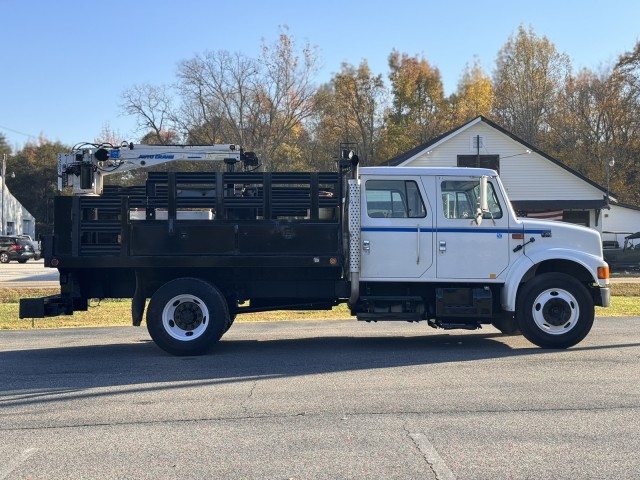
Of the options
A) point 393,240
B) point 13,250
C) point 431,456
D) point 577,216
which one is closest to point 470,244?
point 393,240

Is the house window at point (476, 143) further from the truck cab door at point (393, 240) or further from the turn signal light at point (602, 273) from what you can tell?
the truck cab door at point (393, 240)

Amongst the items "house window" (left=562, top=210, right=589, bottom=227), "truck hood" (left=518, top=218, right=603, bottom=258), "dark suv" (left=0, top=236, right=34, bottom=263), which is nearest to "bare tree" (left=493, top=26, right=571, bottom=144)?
"house window" (left=562, top=210, right=589, bottom=227)

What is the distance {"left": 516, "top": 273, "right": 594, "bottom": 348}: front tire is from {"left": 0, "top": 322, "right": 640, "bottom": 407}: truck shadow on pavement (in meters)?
0.24

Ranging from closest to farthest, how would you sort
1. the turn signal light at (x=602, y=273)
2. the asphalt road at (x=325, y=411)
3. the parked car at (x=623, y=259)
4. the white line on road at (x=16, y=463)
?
1. the white line on road at (x=16, y=463)
2. the asphalt road at (x=325, y=411)
3. the turn signal light at (x=602, y=273)
4. the parked car at (x=623, y=259)

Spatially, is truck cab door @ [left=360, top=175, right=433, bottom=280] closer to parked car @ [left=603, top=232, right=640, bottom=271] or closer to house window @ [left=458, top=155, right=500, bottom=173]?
parked car @ [left=603, top=232, right=640, bottom=271]

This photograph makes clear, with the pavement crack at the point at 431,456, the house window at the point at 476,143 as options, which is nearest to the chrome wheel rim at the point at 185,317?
the pavement crack at the point at 431,456

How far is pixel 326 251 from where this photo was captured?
945 centimetres

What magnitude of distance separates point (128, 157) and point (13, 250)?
36491mm

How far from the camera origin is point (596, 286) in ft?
32.3

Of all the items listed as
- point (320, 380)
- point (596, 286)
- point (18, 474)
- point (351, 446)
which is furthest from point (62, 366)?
point (596, 286)

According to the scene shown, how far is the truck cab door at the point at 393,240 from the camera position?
9.60 meters

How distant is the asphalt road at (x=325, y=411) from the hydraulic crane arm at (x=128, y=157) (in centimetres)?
261

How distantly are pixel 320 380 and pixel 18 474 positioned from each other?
3.63 m

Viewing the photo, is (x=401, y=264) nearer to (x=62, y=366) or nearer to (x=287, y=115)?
(x=62, y=366)
